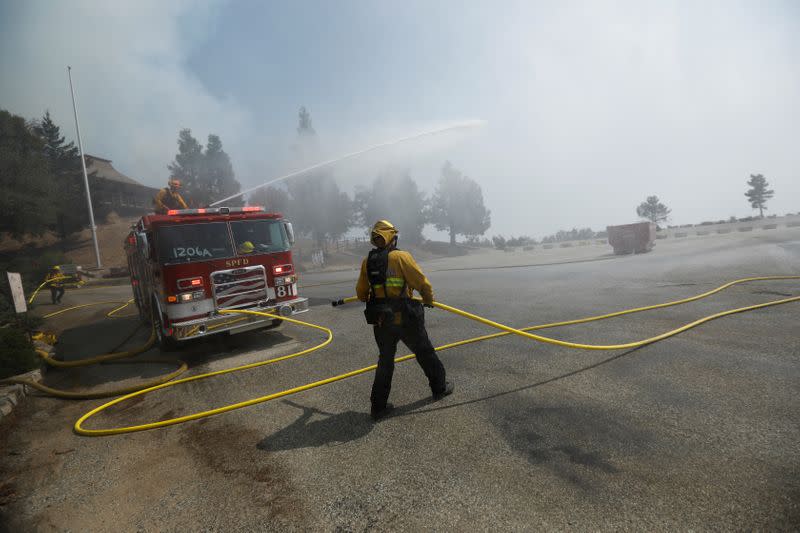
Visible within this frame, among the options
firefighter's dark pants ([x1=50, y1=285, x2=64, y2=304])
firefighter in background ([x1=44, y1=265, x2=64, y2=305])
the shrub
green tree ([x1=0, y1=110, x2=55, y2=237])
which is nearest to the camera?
the shrub

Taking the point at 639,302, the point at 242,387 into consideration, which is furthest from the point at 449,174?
the point at 242,387

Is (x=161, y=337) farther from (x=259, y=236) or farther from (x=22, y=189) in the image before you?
(x=22, y=189)

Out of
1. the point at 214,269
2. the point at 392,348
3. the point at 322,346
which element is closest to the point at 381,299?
the point at 392,348

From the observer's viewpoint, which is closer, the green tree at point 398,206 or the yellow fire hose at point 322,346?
the yellow fire hose at point 322,346

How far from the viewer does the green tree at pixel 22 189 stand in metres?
33.3

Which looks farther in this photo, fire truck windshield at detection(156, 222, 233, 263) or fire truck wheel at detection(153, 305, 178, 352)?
fire truck wheel at detection(153, 305, 178, 352)

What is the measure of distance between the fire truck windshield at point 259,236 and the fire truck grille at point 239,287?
42 cm

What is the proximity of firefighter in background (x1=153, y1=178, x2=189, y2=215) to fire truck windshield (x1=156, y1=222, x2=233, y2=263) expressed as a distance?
1760 mm

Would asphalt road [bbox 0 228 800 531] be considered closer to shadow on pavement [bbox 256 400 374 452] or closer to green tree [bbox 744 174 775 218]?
shadow on pavement [bbox 256 400 374 452]

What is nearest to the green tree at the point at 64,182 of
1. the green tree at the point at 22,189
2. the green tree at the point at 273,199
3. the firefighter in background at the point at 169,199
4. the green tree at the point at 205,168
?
the green tree at the point at 22,189

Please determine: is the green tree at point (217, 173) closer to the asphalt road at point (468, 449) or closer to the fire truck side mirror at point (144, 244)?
the fire truck side mirror at point (144, 244)

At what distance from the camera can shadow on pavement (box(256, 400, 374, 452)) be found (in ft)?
12.9

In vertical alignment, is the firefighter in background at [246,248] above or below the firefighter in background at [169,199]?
below

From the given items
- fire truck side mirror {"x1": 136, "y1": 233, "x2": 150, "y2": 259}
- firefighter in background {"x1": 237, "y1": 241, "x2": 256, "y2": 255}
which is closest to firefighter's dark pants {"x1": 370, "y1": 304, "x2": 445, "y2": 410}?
firefighter in background {"x1": 237, "y1": 241, "x2": 256, "y2": 255}
